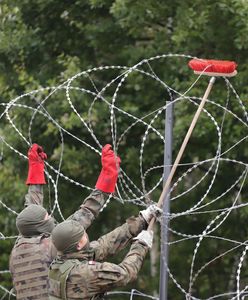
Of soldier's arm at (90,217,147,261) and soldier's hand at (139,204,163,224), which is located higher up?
soldier's hand at (139,204,163,224)

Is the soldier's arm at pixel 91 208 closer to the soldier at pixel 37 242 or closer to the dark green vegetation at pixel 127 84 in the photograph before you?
the soldier at pixel 37 242

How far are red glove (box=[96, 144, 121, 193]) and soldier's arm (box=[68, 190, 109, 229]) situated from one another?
0.06m

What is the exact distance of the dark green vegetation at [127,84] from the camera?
1074cm

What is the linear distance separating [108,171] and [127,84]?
4.63 m

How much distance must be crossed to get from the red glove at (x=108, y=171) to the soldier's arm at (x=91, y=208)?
6cm

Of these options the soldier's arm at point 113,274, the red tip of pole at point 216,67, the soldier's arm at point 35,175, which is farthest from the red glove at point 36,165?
the soldier's arm at point 113,274

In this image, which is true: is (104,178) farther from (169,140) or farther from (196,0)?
(196,0)

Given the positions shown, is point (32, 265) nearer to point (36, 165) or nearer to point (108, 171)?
point (108, 171)

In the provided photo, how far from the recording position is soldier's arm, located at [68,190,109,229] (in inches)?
282

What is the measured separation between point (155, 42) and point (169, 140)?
3.90 meters

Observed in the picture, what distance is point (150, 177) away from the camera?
11547 mm

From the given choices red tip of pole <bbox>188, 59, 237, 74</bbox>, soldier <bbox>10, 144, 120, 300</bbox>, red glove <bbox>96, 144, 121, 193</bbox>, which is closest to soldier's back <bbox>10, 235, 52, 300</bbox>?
soldier <bbox>10, 144, 120, 300</bbox>

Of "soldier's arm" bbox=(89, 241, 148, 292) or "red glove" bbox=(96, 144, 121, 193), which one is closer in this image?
"soldier's arm" bbox=(89, 241, 148, 292)

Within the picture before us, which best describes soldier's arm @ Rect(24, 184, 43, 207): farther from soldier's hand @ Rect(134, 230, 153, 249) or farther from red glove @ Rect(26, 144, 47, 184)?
soldier's hand @ Rect(134, 230, 153, 249)
